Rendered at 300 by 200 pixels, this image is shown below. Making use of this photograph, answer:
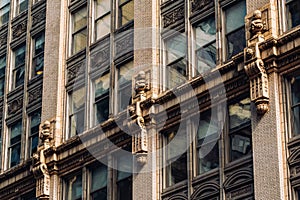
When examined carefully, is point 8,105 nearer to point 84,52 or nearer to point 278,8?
point 84,52

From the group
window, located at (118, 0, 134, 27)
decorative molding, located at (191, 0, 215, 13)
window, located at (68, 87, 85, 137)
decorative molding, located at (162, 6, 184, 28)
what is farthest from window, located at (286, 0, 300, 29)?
window, located at (68, 87, 85, 137)

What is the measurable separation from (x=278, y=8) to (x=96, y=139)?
9.82m

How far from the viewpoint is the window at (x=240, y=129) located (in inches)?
1321

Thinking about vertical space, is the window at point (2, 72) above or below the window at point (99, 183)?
Result: above

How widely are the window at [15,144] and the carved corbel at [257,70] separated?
15.1m

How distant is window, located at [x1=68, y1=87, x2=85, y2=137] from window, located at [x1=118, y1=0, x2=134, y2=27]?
3.36m

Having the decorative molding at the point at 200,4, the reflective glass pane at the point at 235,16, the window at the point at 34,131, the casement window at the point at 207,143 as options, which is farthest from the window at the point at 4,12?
the casement window at the point at 207,143

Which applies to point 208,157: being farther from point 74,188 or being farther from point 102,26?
point 102,26

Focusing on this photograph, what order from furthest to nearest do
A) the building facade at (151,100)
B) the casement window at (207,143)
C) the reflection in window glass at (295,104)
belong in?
the casement window at (207,143)
the building facade at (151,100)
the reflection in window glass at (295,104)

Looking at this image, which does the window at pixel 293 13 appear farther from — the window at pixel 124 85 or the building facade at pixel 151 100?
the window at pixel 124 85

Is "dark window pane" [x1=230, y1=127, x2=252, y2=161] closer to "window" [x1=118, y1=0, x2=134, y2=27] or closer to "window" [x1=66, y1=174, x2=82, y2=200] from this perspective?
"window" [x1=66, y1=174, x2=82, y2=200]

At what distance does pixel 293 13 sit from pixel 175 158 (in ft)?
22.2

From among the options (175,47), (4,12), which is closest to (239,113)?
(175,47)

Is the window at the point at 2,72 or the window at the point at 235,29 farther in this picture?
the window at the point at 2,72
